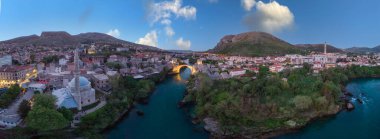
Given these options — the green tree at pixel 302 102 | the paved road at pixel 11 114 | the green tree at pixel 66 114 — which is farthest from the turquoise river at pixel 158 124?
the green tree at pixel 302 102

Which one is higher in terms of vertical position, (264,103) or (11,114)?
(264,103)

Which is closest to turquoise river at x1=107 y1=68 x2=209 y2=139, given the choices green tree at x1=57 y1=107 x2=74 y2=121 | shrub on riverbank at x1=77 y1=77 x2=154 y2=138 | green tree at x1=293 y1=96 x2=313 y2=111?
shrub on riverbank at x1=77 y1=77 x2=154 y2=138

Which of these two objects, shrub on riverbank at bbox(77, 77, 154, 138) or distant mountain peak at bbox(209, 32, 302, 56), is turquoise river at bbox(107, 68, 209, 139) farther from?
distant mountain peak at bbox(209, 32, 302, 56)

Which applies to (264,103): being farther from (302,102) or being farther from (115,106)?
(115,106)

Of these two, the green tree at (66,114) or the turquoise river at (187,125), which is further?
the turquoise river at (187,125)

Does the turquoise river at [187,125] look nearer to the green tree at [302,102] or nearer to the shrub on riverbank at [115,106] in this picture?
the shrub on riverbank at [115,106]

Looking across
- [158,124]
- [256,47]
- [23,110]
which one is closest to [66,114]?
[23,110]
